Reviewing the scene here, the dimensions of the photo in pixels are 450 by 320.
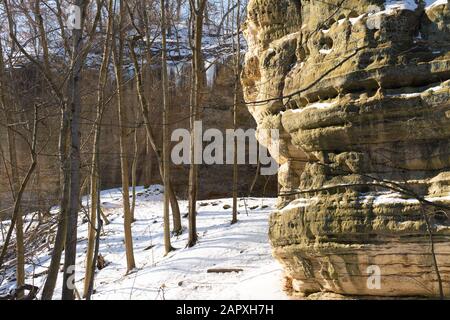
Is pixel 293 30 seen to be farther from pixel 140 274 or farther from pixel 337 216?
pixel 140 274

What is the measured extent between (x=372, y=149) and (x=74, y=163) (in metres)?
3.71

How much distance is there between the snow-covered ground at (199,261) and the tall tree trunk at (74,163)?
107 centimetres

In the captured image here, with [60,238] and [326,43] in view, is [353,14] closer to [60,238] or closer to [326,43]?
[326,43]

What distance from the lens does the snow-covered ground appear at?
1004 cm

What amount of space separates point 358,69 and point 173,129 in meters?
17.4

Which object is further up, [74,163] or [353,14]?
[353,14]

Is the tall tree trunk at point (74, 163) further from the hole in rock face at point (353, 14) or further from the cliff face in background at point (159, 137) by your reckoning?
the cliff face in background at point (159, 137)

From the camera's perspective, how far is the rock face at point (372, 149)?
6410mm

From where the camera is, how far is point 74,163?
20.7 ft

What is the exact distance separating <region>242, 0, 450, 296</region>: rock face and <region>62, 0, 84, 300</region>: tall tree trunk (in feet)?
6.91
